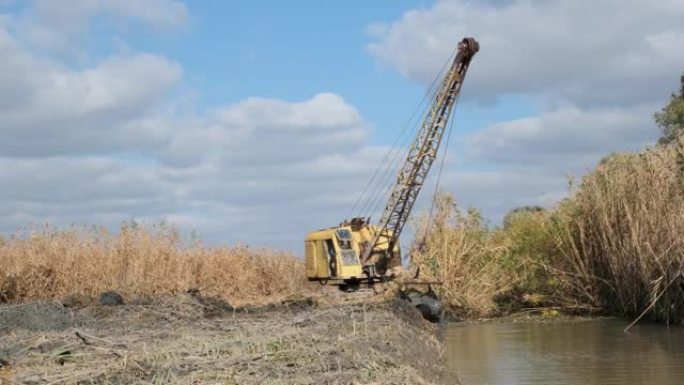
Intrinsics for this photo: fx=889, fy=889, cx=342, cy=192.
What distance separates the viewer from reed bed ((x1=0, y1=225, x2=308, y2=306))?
2453 cm

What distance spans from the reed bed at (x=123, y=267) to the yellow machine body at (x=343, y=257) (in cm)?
188

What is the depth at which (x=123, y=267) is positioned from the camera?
26.3 metres

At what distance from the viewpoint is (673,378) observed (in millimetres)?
14305

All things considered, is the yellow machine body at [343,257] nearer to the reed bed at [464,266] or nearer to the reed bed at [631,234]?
the reed bed at [464,266]

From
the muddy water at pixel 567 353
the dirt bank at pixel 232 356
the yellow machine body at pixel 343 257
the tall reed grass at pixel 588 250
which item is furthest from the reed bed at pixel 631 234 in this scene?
the dirt bank at pixel 232 356

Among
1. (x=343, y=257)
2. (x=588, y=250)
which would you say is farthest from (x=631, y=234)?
(x=343, y=257)

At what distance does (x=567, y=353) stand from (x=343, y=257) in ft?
39.1

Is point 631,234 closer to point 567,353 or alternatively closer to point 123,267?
point 567,353

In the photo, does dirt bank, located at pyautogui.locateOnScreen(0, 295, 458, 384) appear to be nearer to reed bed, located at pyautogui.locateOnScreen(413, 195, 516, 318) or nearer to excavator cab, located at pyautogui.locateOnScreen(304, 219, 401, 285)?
reed bed, located at pyautogui.locateOnScreen(413, 195, 516, 318)

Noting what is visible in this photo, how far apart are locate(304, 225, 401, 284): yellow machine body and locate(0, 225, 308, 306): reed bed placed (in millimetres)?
1881

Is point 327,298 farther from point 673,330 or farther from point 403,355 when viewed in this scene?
point 403,355

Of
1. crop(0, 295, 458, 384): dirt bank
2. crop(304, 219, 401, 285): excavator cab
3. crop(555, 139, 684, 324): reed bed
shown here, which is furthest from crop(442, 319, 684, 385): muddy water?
crop(304, 219, 401, 285): excavator cab

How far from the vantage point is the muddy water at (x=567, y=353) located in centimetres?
1463

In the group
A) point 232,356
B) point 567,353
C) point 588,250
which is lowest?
point 567,353
